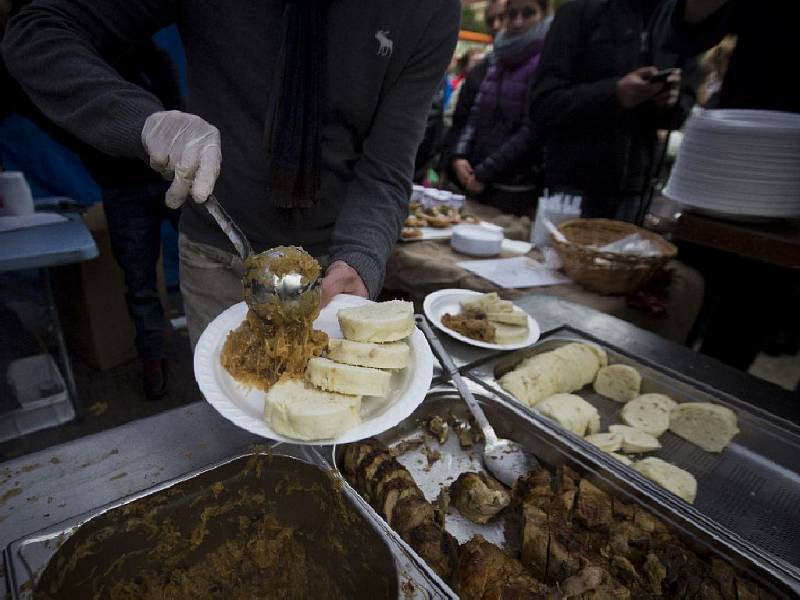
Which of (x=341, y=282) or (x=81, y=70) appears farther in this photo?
(x=341, y=282)

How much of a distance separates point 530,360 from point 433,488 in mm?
745

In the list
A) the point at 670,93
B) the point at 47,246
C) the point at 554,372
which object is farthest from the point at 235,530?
the point at 670,93

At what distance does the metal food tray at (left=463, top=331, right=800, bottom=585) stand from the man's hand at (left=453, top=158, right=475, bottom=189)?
9.79 feet

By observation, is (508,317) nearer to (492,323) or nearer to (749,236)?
(492,323)

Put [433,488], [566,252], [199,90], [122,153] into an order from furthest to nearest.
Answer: [566,252] < [199,90] < [122,153] < [433,488]

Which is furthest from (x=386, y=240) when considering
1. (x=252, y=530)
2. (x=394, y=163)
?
(x=252, y=530)

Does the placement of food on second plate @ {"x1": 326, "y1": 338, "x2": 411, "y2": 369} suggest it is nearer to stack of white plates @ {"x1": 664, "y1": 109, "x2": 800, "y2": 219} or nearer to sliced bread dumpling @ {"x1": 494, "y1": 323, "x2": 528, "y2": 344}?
sliced bread dumpling @ {"x1": 494, "y1": 323, "x2": 528, "y2": 344}

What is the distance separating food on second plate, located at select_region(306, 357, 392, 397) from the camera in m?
1.16

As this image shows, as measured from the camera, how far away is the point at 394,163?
1.96m

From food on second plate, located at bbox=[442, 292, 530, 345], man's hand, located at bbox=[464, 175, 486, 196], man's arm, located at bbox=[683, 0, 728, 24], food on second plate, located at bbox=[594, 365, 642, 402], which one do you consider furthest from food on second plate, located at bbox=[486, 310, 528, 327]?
man's hand, located at bbox=[464, 175, 486, 196]

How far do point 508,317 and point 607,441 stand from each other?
0.64m

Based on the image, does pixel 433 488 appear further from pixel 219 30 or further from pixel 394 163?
pixel 219 30

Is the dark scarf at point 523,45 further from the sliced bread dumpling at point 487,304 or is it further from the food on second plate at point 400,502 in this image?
the food on second plate at point 400,502

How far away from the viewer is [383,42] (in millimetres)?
1743
